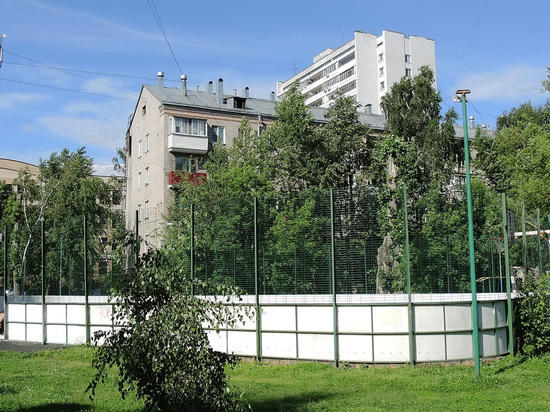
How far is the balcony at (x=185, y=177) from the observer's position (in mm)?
32438

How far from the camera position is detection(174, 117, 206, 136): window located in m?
41.4

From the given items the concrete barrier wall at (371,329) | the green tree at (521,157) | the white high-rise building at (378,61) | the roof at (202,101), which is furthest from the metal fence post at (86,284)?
the white high-rise building at (378,61)

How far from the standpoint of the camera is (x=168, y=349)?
6.34 metres

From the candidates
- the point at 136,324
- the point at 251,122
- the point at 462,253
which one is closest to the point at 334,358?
the point at 462,253

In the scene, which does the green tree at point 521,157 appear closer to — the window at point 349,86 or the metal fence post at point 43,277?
the metal fence post at point 43,277

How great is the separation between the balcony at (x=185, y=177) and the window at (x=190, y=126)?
3426 mm

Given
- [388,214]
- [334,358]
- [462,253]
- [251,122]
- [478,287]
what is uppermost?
[251,122]

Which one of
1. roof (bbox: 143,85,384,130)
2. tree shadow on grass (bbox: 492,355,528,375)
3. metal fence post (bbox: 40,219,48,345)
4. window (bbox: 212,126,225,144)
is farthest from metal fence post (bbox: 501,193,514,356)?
window (bbox: 212,126,225,144)

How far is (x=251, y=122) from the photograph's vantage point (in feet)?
149

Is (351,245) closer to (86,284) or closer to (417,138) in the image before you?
(86,284)

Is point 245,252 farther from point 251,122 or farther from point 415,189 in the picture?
point 251,122

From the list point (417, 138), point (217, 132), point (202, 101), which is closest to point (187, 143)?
point (217, 132)

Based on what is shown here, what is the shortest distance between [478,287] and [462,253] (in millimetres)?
Result: 1224

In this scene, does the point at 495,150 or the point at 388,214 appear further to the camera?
the point at 495,150
